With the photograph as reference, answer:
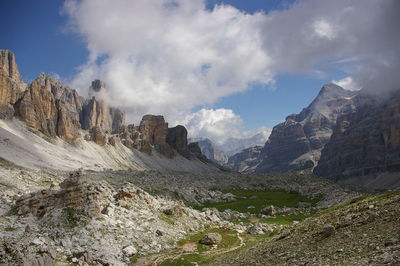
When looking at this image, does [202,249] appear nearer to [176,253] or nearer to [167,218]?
[176,253]

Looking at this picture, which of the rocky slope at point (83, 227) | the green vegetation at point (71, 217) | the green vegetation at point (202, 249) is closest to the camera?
the rocky slope at point (83, 227)

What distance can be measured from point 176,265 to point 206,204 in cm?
7393

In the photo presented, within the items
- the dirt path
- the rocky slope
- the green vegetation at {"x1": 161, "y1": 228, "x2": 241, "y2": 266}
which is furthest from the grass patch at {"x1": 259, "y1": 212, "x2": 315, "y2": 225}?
the dirt path

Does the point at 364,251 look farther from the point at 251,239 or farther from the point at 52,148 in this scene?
the point at 52,148

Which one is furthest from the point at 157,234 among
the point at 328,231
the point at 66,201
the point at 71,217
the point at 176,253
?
the point at 328,231

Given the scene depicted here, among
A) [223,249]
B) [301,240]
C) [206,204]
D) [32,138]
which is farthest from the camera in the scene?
[32,138]

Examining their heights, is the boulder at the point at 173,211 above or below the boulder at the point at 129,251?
above

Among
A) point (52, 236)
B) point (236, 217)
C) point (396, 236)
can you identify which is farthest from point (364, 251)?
point (236, 217)

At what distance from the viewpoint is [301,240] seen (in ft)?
106

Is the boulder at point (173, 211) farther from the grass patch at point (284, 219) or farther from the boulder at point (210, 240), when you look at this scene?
the grass patch at point (284, 219)

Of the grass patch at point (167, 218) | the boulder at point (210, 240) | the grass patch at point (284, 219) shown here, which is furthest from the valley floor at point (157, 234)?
the grass patch at point (284, 219)

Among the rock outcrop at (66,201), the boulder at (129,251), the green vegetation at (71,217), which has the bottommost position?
the boulder at (129,251)

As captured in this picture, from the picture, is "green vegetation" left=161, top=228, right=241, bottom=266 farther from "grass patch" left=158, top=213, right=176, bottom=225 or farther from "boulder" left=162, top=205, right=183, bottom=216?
"boulder" left=162, top=205, right=183, bottom=216

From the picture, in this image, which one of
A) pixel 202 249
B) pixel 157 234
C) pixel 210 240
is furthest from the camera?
pixel 157 234
